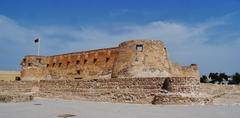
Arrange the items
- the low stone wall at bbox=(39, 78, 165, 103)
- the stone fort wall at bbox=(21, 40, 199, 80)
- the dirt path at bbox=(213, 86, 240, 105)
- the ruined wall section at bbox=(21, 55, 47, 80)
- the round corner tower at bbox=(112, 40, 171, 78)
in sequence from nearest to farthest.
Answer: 1. the dirt path at bbox=(213, 86, 240, 105)
2. the low stone wall at bbox=(39, 78, 165, 103)
3. the round corner tower at bbox=(112, 40, 171, 78)
4. the stone fort wall at bbox=(21, 40, 199, 80)
5. the ruined wall section at bbox=(21, 55, 47, 80)

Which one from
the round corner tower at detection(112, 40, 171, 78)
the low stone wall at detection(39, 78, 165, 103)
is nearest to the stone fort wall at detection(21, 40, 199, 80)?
the round corner tower at detection(112, 40, 171, 78)

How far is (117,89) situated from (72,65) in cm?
1155

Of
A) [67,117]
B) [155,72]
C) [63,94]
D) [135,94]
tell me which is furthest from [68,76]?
[67,117]

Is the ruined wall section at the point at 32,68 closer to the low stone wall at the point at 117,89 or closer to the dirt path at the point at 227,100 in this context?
the low stone wall at the point at 117,89

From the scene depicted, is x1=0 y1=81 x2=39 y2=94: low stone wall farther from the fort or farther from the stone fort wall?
the stone fort wall

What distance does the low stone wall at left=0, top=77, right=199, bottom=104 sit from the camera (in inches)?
723

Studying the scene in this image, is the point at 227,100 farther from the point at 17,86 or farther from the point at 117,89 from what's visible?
the point at 17,86

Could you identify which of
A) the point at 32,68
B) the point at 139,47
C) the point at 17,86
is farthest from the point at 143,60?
the point at 32,68

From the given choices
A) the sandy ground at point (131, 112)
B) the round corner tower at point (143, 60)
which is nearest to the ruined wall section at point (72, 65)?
the round corner tower at point (143, 60)

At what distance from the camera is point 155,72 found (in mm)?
24531

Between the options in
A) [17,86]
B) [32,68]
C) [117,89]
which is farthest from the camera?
[32,68]

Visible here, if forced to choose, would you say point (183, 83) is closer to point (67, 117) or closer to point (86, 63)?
point (67, 117)

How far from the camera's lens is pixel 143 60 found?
2458 centimetres

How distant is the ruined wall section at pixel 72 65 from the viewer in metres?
28.8
